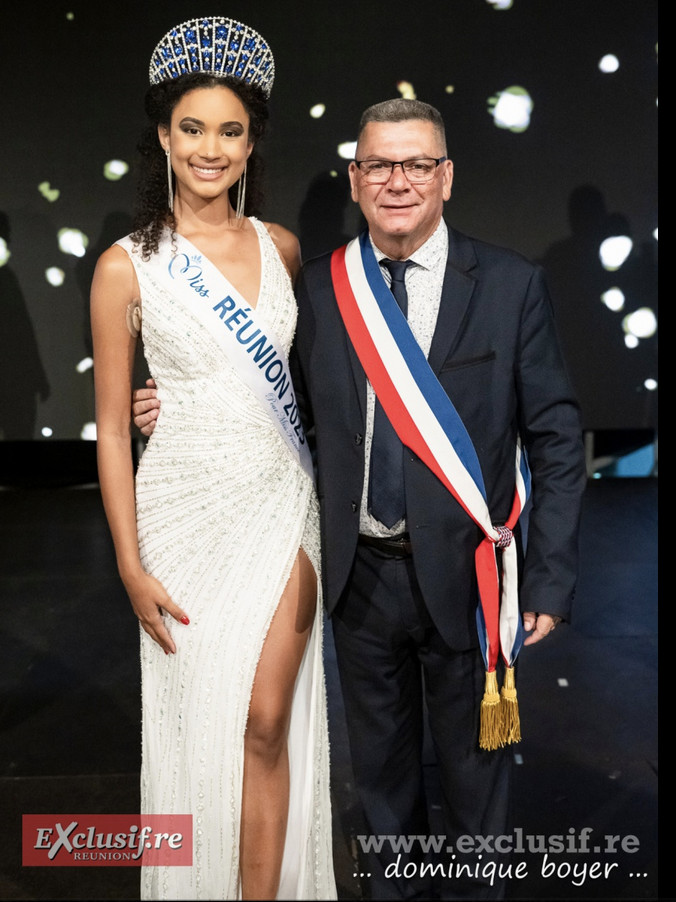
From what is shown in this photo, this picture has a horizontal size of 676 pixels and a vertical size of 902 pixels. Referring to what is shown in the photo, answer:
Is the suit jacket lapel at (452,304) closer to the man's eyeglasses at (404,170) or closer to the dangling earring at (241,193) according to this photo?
the man's eyeglasses at (404,170)

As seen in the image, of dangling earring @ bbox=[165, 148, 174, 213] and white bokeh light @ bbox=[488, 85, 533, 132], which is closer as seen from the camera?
dangling earring @ bbox=[165, 148, 174, 213]

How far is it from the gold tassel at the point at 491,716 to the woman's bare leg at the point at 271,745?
1.12ft

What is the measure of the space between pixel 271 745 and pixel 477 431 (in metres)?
0.66

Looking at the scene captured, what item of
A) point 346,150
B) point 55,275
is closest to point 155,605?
point 346,150

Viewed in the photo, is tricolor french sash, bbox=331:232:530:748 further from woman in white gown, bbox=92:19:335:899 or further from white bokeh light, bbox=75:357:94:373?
white bokeh light, bbox=75:357:94:373

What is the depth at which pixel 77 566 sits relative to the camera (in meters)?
4.37

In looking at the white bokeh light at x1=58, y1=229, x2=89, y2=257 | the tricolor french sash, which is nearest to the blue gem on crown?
the tricolor french sash

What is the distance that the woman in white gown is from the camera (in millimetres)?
1878

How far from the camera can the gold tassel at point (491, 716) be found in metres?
1.91

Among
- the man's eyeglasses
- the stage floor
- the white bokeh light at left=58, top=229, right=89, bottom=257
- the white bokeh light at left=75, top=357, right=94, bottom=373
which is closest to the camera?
the man's eyeglasses

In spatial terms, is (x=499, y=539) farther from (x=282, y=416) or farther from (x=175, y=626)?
(x=175, y=626)

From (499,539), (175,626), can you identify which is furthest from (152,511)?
(499,539)

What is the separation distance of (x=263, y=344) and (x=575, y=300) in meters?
2.74

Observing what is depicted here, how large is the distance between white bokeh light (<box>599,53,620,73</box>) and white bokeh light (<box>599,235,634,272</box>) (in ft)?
Answer: 2.11
